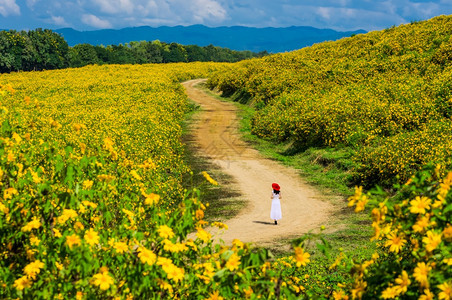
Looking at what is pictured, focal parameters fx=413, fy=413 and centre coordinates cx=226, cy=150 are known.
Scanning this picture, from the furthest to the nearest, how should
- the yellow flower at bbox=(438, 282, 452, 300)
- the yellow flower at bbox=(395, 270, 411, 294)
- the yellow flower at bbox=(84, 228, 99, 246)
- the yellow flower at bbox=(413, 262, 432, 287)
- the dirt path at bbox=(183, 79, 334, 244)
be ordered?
the dirt path at bbox=(183, 79, 334, 244), the yellow flower at bbox=(84, 228, 99, 246), the yellow flower at bbox=(395, 270, 411, 294), the yellow flower at bbox=(413, 262, 432, 287), the yellow flower at bbox=(438, 282, 452, 300)

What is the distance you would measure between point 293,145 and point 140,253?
20.9 meters

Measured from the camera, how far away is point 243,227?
12.7 m

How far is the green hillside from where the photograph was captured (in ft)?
53.0

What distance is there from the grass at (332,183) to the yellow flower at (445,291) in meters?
2.50

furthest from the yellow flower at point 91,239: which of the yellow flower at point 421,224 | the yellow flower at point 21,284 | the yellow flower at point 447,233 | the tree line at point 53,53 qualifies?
the tree line at point 53,53

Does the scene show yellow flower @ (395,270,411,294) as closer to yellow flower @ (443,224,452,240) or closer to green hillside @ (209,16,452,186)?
yellow flower @ (443,224,452,240)

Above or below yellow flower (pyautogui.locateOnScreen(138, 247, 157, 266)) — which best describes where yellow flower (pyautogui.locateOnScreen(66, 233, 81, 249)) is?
above

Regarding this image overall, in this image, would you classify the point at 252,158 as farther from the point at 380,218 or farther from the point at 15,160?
the point at 380,218

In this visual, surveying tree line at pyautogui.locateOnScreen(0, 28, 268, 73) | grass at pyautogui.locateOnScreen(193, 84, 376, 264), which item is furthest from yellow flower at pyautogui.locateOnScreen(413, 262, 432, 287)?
tree line at pyautogui.locateOnScreen(0, 28, 268, 73)

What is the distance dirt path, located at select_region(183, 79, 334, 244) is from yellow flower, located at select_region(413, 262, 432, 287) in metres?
3.29

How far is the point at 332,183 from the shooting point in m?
17.3

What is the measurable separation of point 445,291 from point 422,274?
18 cm

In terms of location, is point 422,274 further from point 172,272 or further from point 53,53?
point 53,53

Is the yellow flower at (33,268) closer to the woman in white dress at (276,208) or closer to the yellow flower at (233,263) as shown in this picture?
the yellow flower at (233,263)
